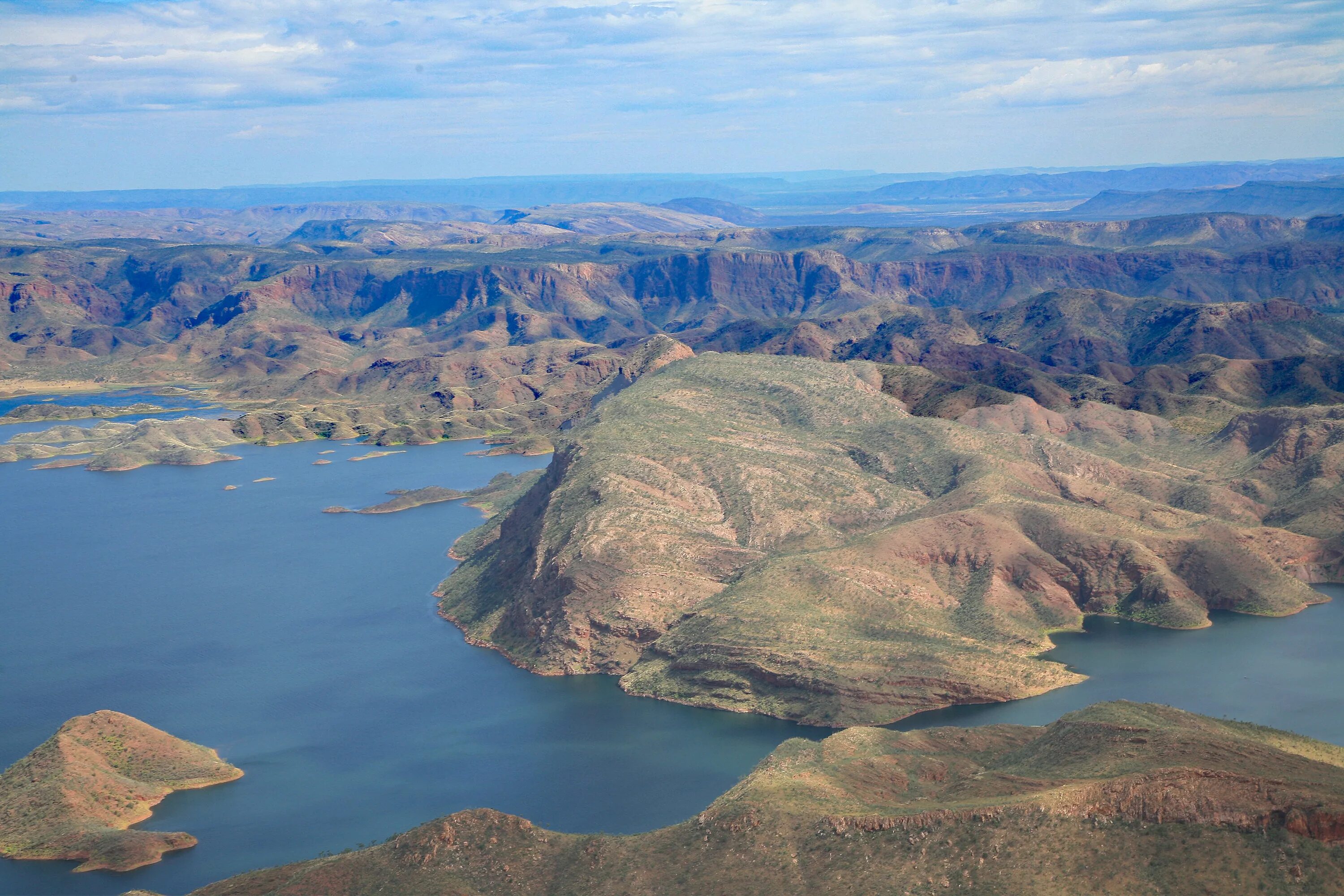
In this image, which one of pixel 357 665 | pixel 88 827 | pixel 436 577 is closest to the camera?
pixel 88 827

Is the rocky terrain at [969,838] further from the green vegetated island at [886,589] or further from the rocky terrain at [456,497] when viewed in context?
the rocky terrain at [456,497]

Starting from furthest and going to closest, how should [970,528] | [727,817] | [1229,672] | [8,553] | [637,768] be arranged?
[8,553] → [970,528] → [1229,672] → [637,768] → [727,817]

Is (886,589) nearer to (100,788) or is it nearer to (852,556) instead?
(852,556)

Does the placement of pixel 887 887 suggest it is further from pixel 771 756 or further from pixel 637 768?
pixel 637 768

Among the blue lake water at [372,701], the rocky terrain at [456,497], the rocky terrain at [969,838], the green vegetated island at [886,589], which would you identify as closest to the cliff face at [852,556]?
the green vegetated island at [886,589]

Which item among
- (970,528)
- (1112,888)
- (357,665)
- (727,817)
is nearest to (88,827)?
(357,665)
